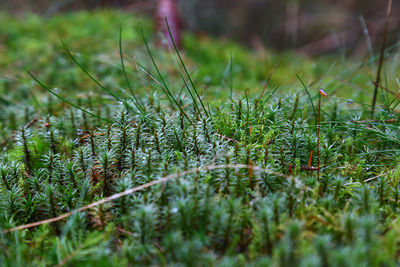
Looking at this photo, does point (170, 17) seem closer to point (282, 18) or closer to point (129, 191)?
point (129, 191)

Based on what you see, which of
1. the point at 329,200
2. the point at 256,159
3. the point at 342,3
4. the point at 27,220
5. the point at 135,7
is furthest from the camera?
the point at 342,3

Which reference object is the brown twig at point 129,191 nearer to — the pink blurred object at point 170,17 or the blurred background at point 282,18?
the pink blurred object at point 170,17

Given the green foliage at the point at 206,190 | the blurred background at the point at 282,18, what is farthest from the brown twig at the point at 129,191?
the blurred background at the point at 282,18

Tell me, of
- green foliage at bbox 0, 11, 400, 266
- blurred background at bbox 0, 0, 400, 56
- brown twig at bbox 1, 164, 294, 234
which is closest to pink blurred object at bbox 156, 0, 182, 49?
green foliage at bbox 0, 11, 400, 266

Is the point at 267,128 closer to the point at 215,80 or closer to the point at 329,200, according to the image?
the point at 329,200

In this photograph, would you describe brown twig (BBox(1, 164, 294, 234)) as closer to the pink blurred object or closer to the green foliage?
the green foliage

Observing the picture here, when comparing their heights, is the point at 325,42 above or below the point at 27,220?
above

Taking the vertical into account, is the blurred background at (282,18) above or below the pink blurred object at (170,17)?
above

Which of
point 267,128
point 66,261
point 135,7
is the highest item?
point 135,7

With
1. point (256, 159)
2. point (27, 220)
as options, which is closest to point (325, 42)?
point (256, 159)

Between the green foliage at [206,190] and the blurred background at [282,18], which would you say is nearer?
the green foliage at [206,190]
